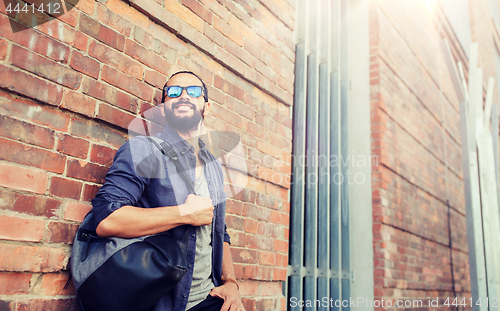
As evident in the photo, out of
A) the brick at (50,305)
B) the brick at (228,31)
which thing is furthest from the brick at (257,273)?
the brick at (228,31)

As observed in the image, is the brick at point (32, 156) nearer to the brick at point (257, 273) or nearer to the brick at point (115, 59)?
the brick at point (115, 59)

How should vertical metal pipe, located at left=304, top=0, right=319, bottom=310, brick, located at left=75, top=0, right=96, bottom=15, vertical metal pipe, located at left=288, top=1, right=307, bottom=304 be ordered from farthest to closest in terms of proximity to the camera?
1. vertical metal pipe, located at left=304, top=0, right=319, bottom=310
2. vertical metal pipe, located at left=288, top=1, right=307, bottom=304
3. brick, located at left=75, top=0, right=96, bottom=15

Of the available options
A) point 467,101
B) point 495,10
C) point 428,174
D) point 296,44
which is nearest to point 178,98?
point 296,44

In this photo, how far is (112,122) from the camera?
1.70 meters

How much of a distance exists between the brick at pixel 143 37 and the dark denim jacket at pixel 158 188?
49 cm

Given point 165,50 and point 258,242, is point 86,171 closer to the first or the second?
point 165,50

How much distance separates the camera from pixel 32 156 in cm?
143

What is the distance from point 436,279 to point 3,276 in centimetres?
505

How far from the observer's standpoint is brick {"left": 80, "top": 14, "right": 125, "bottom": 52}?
1.65 metres

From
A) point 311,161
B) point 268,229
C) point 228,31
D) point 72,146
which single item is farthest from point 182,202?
point 311,161

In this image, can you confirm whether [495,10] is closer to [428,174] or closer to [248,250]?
[428,174]

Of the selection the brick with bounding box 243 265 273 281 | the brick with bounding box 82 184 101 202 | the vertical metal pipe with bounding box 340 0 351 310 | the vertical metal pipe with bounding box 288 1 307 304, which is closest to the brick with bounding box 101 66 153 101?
the brick with bounding box 82 184 101 202

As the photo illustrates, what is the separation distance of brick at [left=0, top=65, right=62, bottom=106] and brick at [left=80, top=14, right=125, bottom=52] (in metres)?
0.32

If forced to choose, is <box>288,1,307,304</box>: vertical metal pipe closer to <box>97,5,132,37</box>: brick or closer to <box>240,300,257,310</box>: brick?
<box>240,300,257,310</box>: brick
